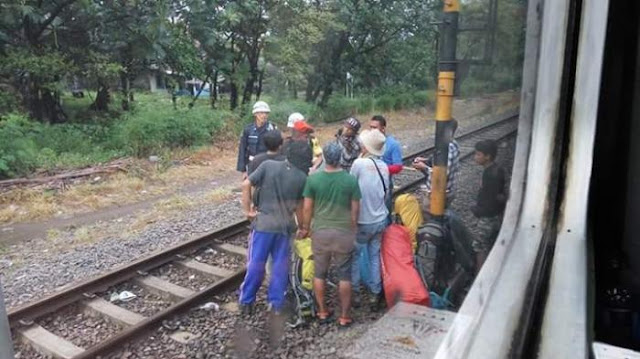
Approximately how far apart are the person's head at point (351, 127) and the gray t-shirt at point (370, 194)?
15 centimetres

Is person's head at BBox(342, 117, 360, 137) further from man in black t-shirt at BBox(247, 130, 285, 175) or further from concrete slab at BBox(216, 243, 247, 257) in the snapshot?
concrete slab at BBox(216, 243, 247, 257)

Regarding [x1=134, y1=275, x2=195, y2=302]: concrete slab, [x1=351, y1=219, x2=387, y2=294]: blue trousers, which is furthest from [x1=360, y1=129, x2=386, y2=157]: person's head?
[x1=134, y1=275, x2=195, y2=302]: concrete slab

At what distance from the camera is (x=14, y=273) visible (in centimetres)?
373

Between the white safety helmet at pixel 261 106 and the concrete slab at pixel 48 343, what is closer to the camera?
the concrete slab at pixel 48 343

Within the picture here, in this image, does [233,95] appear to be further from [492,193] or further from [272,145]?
[492,193]

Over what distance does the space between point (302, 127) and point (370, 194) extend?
61cm

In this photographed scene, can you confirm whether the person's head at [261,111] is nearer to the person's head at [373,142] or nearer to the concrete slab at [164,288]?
the person's head at [373,142]

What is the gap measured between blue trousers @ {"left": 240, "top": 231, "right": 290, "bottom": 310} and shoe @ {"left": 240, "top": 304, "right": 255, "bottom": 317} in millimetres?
25

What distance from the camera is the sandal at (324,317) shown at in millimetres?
2718

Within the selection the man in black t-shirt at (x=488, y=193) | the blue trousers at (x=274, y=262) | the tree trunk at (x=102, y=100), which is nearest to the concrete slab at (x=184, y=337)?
the blue trousers at (x=274, y=262)

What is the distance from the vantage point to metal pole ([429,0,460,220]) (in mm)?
1480

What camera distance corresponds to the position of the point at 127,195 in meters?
6.05

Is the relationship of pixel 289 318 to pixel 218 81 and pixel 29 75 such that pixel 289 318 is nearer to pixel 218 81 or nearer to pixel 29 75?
pixel 218 81

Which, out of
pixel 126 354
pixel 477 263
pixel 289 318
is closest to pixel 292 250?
pixel 289 318
